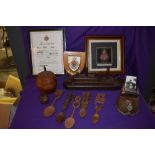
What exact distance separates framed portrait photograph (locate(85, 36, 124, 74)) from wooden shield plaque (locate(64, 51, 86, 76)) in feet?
0.13

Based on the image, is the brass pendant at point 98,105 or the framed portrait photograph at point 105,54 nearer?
the brass pendant at point 98,105

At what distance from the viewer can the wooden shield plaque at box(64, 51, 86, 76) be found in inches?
59.0

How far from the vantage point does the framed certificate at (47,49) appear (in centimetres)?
147

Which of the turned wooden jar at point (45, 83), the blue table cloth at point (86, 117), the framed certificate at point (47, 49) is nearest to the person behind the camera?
the blue table cloth at point (86, 117)

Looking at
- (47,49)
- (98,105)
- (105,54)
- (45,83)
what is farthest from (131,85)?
(47,49)

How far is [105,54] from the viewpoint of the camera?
1495mm

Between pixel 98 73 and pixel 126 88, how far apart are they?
32 centimetres

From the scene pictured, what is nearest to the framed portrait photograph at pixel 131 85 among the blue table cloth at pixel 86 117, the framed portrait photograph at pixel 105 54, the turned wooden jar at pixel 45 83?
the blue table cloth at pixel 86 117

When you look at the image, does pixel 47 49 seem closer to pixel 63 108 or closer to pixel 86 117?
pixel 63 108

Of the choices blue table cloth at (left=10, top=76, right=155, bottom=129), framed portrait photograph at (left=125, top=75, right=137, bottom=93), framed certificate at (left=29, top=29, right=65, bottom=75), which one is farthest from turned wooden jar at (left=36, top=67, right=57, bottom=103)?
framed portrait photograph at (left=125, top=75, right=137, bottom=93)

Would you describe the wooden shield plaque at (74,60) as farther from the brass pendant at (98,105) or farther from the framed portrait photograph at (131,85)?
the framed portrait photograph at (131,85)

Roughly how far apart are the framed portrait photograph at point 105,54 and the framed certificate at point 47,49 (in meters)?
0.17

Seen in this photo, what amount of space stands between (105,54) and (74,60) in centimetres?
20

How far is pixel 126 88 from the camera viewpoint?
1.23m
